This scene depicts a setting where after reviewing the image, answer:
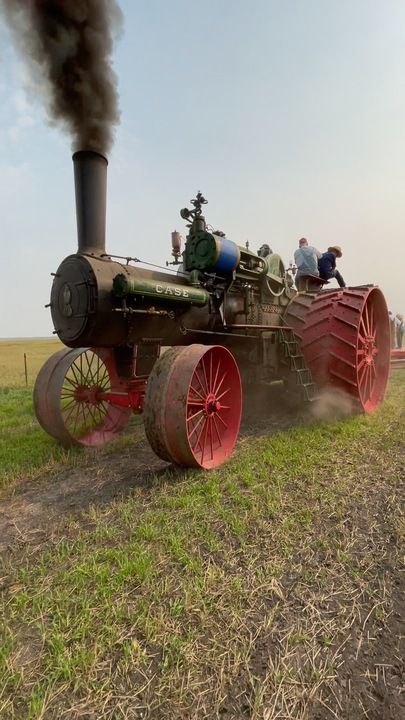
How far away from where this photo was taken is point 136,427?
20.4ft

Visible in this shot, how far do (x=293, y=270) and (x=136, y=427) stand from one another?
4.47 meters

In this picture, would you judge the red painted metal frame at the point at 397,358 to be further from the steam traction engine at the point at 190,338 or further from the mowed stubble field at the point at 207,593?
the mowed stubble field at the point at 207,593

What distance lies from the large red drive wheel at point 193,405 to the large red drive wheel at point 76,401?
139cm

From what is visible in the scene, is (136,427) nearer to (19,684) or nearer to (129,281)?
(129,281)

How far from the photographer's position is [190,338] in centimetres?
520

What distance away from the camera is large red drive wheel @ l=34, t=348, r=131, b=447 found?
16.2 feet

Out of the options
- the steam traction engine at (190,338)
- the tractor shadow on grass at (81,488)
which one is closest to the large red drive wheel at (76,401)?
the steam traction engine at (190,338)

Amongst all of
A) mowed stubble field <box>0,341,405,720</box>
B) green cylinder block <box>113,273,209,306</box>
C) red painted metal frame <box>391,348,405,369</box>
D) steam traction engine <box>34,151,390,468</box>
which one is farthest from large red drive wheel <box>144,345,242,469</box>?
red painted metal frame <box>391,348,405,369</box>

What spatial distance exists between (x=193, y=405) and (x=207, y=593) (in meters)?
2.03

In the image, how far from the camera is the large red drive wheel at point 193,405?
3.57m

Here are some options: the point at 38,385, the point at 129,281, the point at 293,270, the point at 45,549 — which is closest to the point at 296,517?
the point at 45,549

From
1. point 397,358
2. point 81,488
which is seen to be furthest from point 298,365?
point 397,358

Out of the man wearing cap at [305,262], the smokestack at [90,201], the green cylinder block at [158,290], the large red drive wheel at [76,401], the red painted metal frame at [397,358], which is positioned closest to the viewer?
the green cylinder block at [158,290]

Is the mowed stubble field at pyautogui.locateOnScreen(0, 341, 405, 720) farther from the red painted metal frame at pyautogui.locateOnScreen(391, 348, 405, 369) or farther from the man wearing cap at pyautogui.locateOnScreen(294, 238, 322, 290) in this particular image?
the red painted metal frame at pyautogui.locateOnScreen(391, 348, 405, 369)
